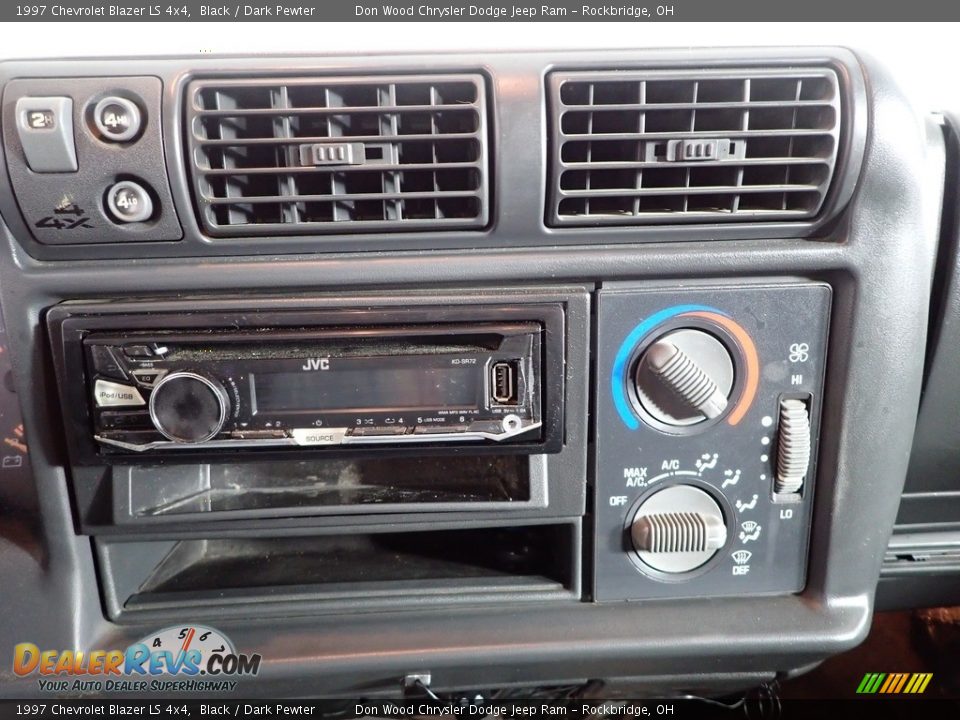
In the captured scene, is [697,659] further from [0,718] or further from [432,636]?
[0,718]

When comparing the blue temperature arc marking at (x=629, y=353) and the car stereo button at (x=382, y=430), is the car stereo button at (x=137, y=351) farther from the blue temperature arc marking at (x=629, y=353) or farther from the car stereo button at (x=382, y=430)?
the blue temperature arc marking at (x=629, y=353)

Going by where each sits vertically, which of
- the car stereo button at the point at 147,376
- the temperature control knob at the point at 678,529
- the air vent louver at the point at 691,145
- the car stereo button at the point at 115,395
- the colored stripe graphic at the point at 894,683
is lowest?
the colored stripe graphic at the point at 894,683

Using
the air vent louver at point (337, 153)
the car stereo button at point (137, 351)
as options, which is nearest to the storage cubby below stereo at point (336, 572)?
the car stereo button at point (137, 351)

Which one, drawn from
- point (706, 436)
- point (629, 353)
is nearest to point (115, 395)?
point (629, 353)

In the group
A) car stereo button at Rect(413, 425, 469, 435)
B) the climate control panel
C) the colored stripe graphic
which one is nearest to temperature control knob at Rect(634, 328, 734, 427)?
the climate control panel

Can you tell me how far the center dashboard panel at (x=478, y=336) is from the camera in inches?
28.4

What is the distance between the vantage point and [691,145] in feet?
2.35

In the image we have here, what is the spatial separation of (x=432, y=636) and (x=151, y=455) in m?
0.41

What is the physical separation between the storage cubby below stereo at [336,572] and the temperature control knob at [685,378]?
0.63 ft

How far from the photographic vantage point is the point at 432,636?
2.85 ft

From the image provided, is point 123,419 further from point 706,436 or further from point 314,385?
point 706,436

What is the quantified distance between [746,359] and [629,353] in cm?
14

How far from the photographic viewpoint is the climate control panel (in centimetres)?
80

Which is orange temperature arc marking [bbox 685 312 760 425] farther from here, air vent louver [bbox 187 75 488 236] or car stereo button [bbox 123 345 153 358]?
car stereo button [bbox 123 345 153 358]
